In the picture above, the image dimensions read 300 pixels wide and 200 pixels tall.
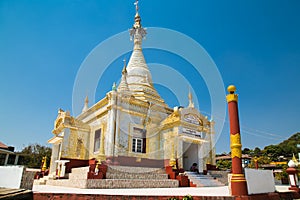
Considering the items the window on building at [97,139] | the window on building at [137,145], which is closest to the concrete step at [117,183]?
the window on building at [137,145]

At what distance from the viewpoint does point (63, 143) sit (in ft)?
55.2

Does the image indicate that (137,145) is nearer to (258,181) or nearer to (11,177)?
(258,181)

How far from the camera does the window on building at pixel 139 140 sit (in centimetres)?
1706

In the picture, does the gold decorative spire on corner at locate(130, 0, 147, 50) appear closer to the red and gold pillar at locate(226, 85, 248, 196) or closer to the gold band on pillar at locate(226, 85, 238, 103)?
the gold band on pillar at locate(226, 85, 238, 103)

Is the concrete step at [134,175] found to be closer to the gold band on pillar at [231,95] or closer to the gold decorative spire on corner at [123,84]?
the gold band on pillar at [231,95]

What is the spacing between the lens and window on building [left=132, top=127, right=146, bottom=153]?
17062mm

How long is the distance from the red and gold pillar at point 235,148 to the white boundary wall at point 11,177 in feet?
20.7

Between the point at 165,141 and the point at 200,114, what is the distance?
419 cm

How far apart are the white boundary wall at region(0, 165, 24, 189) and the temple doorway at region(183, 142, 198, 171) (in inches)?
554

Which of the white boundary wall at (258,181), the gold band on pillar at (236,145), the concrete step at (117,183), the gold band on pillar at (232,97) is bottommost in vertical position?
the concrete step at (117,183)

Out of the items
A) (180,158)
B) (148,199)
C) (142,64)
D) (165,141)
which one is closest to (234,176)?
(148,199)

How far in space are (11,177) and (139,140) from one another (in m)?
11.5

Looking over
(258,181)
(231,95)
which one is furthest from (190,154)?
A: (231,95)

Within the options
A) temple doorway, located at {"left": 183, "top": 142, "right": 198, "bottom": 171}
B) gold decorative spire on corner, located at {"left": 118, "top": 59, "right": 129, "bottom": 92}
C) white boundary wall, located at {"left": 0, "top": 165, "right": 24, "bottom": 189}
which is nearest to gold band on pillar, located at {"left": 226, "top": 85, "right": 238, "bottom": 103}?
white boundary wall, located at {"left": 0, "top": 165, "right": 24, "bottom": 189}
